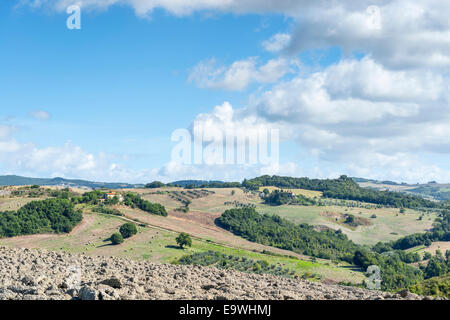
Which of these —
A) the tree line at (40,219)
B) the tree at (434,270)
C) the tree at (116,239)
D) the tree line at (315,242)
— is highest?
the tree line at (40,219)

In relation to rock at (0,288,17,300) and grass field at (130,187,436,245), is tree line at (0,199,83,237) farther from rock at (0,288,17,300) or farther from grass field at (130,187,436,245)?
rock at (0,288,17,300)

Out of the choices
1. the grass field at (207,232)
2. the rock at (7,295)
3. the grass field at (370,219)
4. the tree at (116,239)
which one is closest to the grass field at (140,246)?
the grass field at (207,232)

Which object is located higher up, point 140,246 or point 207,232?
point 140,246

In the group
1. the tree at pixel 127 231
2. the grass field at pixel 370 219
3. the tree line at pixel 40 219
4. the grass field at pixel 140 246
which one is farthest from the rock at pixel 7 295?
the grass field at pixel 370 219

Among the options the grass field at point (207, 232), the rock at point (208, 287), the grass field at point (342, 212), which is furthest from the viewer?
the grass field at point (342, 212)

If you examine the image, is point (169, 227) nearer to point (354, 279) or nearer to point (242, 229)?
point (242, 229)

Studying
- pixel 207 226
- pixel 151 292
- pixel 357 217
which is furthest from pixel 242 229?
pixel 151 292

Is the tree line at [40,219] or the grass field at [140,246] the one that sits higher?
the tree line at [40,219]

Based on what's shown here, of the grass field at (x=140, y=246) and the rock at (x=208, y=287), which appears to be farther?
the grass field at (x=140, y=246)

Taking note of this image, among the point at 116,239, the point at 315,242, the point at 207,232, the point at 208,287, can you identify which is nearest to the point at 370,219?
the point at 315,242

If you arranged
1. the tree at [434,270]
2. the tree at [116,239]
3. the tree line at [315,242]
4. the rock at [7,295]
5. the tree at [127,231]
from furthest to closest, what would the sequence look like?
the tree at [434,270]
the tree line at [315,242]
the tree at [127,231]
the tree at [116,239]
the rock at [7,295]

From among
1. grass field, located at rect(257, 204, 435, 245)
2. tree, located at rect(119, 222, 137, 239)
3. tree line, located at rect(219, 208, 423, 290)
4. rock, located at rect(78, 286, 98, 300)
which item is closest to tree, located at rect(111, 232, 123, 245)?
tree, located at rect(119, 222, 137, 239)

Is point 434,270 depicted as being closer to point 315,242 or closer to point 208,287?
point 315,242

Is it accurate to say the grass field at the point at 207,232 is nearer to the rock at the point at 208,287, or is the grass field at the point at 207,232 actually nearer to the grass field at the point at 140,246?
the grass field at the point at 140,246
